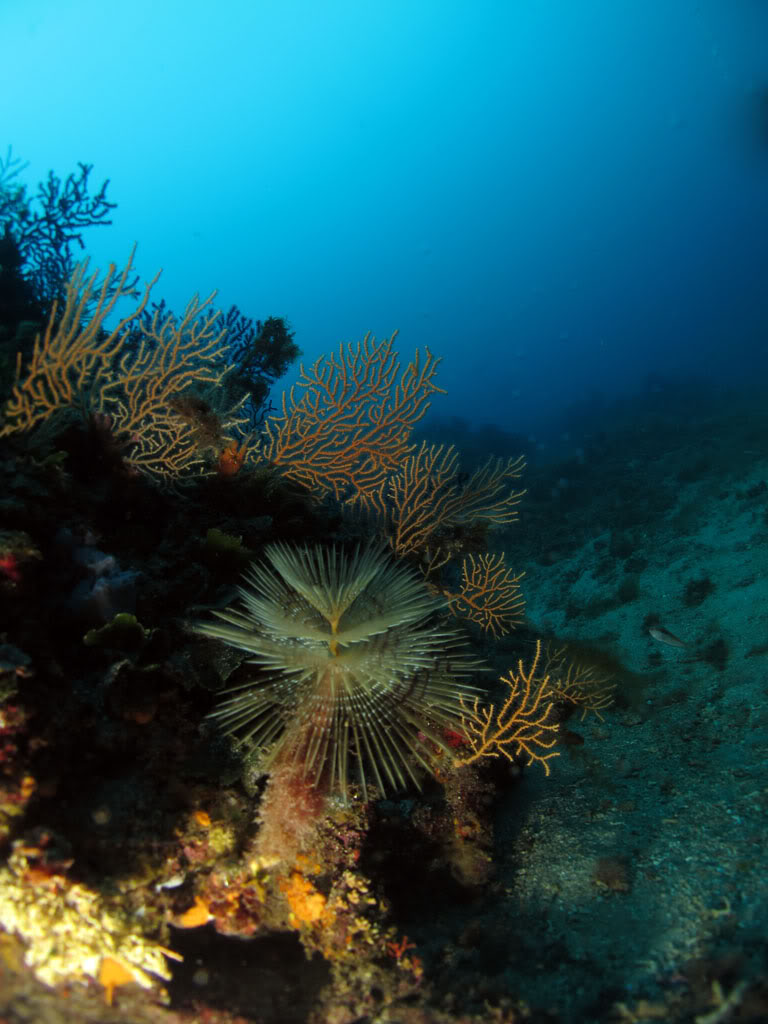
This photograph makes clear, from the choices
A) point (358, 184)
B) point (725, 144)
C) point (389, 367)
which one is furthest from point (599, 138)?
point (389, 367)

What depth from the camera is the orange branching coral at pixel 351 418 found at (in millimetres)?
5234

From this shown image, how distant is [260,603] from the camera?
326 centimetres

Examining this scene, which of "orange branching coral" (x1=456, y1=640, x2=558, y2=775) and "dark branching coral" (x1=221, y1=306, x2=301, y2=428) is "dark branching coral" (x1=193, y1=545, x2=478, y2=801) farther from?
"dark branching coral" (x1=221, y1=306, x2=301, y2=428)

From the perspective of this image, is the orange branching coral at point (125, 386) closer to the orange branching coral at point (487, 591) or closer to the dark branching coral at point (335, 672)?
the dark branching coral at point (335, 672)

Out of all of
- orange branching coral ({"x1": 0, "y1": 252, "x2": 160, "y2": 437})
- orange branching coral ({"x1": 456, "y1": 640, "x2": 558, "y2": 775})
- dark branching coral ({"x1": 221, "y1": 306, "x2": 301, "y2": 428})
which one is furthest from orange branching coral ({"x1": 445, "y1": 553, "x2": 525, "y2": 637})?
dark branching coral ({"x1": 221, "y1": 306, "x2": 301, "y2": 428})

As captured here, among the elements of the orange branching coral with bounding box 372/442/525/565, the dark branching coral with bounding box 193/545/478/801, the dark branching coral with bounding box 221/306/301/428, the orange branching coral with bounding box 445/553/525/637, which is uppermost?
the dark branching coral with bounding box 221/306/301/428

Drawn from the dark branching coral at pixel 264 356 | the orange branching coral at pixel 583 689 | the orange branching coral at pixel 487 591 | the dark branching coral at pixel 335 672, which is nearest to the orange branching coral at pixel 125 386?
the dark branching coral at pixel 335 672

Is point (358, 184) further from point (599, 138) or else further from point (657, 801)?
point (657, 801)

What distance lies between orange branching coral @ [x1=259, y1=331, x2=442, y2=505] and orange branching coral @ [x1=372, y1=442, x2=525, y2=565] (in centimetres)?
24

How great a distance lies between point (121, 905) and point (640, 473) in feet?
63.5

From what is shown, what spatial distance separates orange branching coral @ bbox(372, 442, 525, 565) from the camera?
5629mm

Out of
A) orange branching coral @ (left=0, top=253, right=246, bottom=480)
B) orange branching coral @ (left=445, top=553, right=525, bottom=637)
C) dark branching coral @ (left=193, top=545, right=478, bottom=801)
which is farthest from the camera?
orange branching coral @ (left=445, top=553, right=525, bottom=637)

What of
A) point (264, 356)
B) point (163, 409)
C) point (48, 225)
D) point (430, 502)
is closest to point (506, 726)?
point (430, 502)

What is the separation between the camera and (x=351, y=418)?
5500 mm
